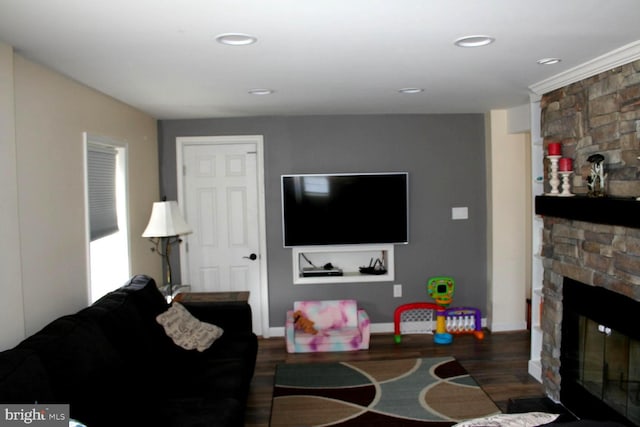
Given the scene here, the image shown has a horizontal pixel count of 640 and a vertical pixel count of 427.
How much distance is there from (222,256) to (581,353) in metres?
3.43

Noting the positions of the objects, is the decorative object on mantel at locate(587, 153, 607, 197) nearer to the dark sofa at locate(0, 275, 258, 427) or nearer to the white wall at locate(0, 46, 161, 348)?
the dark sofa at locate(0, 275, 258, 427)

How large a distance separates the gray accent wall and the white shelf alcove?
94mm

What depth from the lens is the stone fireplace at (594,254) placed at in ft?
9.69

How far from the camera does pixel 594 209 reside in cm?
311

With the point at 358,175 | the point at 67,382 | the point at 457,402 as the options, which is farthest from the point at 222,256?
the point at 67,382

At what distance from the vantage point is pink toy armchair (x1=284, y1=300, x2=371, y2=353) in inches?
197

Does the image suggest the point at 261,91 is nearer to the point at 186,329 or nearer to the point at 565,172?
the point at 186,329

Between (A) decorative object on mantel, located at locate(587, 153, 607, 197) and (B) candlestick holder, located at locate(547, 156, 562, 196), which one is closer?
(A) decorative object on mantel, located at locate(587, 153, 607, 197)

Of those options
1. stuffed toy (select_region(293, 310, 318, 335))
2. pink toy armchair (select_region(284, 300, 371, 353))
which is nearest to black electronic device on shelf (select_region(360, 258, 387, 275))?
pink toy armchair (select_region(284, 300, 371, 353))

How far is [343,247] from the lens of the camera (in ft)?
17.7

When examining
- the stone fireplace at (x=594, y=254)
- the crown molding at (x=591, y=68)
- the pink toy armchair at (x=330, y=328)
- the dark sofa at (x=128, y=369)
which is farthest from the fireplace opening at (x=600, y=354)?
the dark sofa at (x=128, y=369)

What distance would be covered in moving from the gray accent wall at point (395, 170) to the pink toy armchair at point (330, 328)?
0.25 meters

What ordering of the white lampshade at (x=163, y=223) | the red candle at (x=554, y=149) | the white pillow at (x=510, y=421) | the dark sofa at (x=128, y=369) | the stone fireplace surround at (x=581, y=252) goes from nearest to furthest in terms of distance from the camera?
the white pillow at (x=510, y=421) < the dark sofa at (x=128, y=369) < the stone fireplace surround at (x=581, y=252) < the red candle at (x=554, y=149) < the white lampshade at (x=163, y=223)

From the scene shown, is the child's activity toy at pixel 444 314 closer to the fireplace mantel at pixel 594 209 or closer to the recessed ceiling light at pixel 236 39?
the fireplace mantel at pixel 594 209
